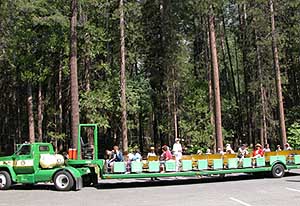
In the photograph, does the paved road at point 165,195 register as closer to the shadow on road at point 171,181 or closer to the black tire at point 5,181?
the shadow on road at point 171,181

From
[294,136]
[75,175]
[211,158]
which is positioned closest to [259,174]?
[211,158]

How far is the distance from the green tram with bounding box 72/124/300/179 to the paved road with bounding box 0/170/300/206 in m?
0.56

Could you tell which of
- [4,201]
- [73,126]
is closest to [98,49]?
[73,126]

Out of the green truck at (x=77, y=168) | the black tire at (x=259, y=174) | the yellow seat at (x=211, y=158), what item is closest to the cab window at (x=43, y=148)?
the green truck at (x=77, y=168)

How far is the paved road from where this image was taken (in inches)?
478

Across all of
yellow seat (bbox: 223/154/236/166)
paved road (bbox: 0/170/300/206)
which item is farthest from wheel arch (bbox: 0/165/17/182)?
yellow seat (bbox: 223/154/236/166)

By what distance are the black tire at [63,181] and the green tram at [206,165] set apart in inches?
34.5

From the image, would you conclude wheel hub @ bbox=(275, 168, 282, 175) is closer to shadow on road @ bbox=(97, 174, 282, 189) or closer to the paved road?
the paved road

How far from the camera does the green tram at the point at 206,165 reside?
16734 mm

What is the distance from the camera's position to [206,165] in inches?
694

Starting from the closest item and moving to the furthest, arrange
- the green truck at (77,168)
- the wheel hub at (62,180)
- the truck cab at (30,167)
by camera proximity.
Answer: the wheel hub at (62,180)
the green truck at (77,168)
the truck cab at (30,167)

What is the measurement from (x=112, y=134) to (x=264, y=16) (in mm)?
20142

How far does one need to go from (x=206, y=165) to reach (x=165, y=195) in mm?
4201

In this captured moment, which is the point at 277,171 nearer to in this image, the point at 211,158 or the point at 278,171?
the point at 278,171
